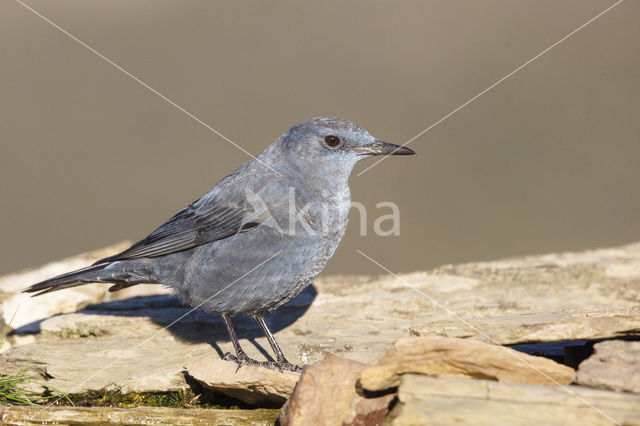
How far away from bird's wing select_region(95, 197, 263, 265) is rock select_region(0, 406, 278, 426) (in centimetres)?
157

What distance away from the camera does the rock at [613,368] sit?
3.47 meters

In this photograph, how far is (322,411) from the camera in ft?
12.4

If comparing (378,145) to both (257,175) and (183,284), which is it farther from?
(183,284)

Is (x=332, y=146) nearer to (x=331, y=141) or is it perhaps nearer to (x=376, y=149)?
(x=331, y=141)

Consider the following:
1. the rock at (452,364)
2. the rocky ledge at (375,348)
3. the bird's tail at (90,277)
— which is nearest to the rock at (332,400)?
the rocky ledge at (375,348)

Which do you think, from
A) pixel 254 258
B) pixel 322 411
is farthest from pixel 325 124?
pixel 322 411

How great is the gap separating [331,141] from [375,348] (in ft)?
5.93

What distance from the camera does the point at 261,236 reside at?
5.19 metres

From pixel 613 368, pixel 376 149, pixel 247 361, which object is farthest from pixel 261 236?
pixel 613 368

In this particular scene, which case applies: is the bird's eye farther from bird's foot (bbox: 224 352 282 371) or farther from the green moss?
the green moss

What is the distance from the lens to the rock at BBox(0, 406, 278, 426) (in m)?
4.21

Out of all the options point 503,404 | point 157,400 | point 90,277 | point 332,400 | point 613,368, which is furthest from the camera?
point 90,277

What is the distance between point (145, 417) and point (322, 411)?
4.25ft

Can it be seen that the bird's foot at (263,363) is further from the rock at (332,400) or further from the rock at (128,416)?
the rock at (332,400)
